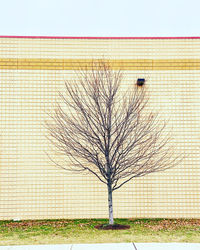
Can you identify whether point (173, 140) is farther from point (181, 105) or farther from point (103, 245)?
point (103, 245)

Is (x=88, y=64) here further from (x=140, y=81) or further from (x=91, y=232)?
(x=91, y=232)

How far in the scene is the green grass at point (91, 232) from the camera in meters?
9.47

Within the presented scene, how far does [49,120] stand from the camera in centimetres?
1433

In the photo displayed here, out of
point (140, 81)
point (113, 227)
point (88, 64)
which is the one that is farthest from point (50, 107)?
point (113, 227)

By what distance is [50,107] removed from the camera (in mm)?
14430

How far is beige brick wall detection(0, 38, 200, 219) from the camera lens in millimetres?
A: 13891

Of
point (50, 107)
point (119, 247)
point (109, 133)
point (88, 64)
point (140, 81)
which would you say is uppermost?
point (88, 64)

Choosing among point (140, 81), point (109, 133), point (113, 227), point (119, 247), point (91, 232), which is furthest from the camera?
point (140, 81)

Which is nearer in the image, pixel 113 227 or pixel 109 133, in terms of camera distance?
pixel 113 227

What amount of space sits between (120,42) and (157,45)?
172 cm

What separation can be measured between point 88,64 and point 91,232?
7408mm

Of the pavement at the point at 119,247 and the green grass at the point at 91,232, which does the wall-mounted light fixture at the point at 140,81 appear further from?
the pavement at the point at 119,247

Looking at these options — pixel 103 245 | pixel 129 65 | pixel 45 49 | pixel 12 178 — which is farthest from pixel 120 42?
pixel 103 245

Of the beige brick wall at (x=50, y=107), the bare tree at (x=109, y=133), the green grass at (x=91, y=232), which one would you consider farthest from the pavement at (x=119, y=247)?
the beige brick wall at (x=50, y=107)
